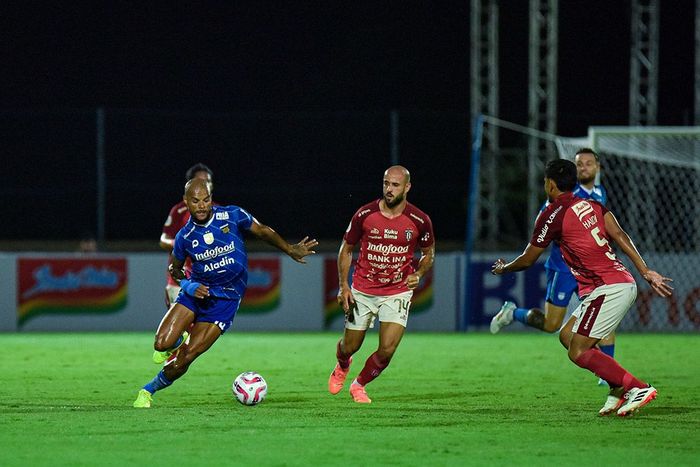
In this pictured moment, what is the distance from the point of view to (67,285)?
838 inches

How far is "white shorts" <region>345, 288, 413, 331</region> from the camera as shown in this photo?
A: 437 inches

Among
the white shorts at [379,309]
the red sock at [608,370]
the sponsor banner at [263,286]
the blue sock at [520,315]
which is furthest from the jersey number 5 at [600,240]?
the sponsor banner at [263,286]

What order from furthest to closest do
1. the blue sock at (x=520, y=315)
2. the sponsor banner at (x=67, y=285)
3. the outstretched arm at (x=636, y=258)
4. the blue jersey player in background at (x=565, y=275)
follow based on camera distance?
the sponsor banner at (x=67, y=285), the blue sock at (x=520, y=315), the blue jersey player in background at (x=565, y=275), the outstretched arm at (x=636, y=258)

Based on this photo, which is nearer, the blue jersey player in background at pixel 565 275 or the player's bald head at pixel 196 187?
the player's bald head at pixel 196 187

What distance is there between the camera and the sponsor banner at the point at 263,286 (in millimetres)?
21391

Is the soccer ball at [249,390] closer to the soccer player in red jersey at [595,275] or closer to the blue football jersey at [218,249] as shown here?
the blue football jersey at [218,249]

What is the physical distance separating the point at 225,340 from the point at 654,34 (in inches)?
525

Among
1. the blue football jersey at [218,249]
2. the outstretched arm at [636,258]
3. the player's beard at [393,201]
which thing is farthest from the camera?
the player's beard at [393,201]

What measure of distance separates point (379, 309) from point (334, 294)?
10387 millimetres

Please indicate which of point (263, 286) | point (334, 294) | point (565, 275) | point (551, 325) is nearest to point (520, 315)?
point (551, 325)

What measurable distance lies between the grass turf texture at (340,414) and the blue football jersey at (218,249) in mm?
1051

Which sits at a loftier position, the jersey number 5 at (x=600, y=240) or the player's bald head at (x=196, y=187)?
the player's bald head at (x=196, y=187)

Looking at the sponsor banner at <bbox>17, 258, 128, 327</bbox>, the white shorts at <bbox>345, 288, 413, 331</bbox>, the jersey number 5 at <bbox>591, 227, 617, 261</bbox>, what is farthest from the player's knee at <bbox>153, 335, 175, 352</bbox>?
the sponsor banner at <bbox>17, 258, 128, 327</bbox>

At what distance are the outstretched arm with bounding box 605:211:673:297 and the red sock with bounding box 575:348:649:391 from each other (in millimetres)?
670
